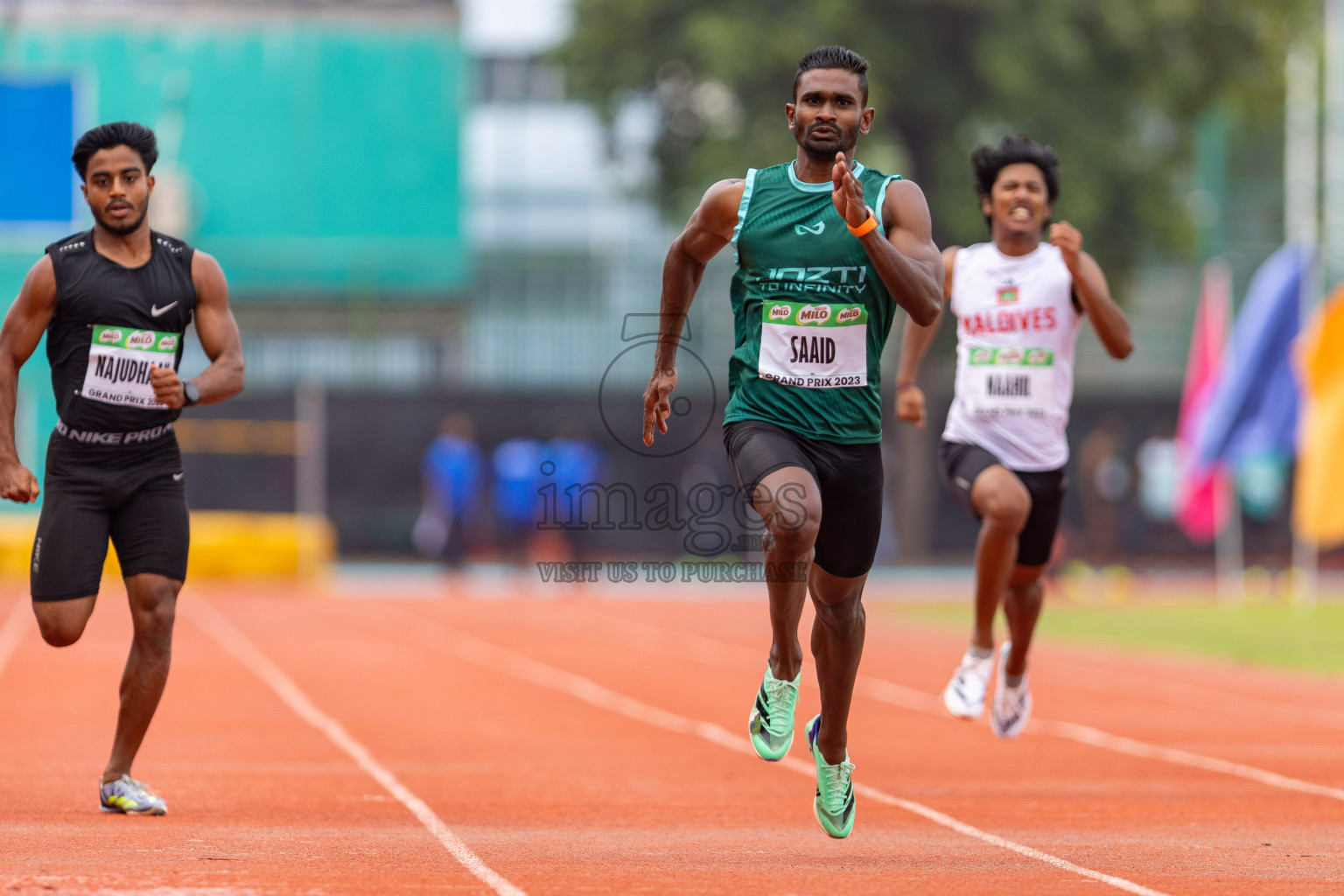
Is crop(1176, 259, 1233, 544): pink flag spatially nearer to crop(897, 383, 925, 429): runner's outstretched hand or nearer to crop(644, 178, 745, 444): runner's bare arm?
crop(897, 383, 925, 429): runner's outstretched hand

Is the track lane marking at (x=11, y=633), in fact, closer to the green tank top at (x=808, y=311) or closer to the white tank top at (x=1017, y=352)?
the white tank top at (x=1017, y=352)

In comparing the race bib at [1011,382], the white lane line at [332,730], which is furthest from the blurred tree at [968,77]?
the race bib at [1011,382]

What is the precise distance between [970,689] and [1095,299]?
1.79 m

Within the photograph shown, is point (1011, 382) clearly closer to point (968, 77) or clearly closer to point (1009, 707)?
point (1009, 707)

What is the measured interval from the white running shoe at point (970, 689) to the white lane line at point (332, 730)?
2.44 metres

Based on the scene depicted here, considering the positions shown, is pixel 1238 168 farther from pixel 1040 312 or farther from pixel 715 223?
pixel 715 223

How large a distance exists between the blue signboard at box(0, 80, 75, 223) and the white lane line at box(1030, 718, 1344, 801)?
1500 centimetres

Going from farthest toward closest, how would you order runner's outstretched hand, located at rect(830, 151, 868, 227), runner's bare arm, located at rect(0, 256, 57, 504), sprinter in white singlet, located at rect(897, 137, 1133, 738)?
sprinter in white singlet, located at rect(897, 137, 1133, 738) < runner's bare arm, located at rect(0, 256, 57, 504) < runner's outstretched hand, located at rect(830, 151, 868, 227)

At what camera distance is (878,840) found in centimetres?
Answer: 700

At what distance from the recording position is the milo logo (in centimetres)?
654

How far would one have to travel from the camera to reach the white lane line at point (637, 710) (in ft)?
21.8

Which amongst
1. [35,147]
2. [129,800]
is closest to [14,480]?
[129,800]

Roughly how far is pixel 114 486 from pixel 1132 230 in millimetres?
26345

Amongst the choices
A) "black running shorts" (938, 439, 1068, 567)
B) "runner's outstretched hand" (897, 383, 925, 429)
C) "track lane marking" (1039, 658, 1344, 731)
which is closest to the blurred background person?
"track lane marking" (1039, 658, 1344, 731)
